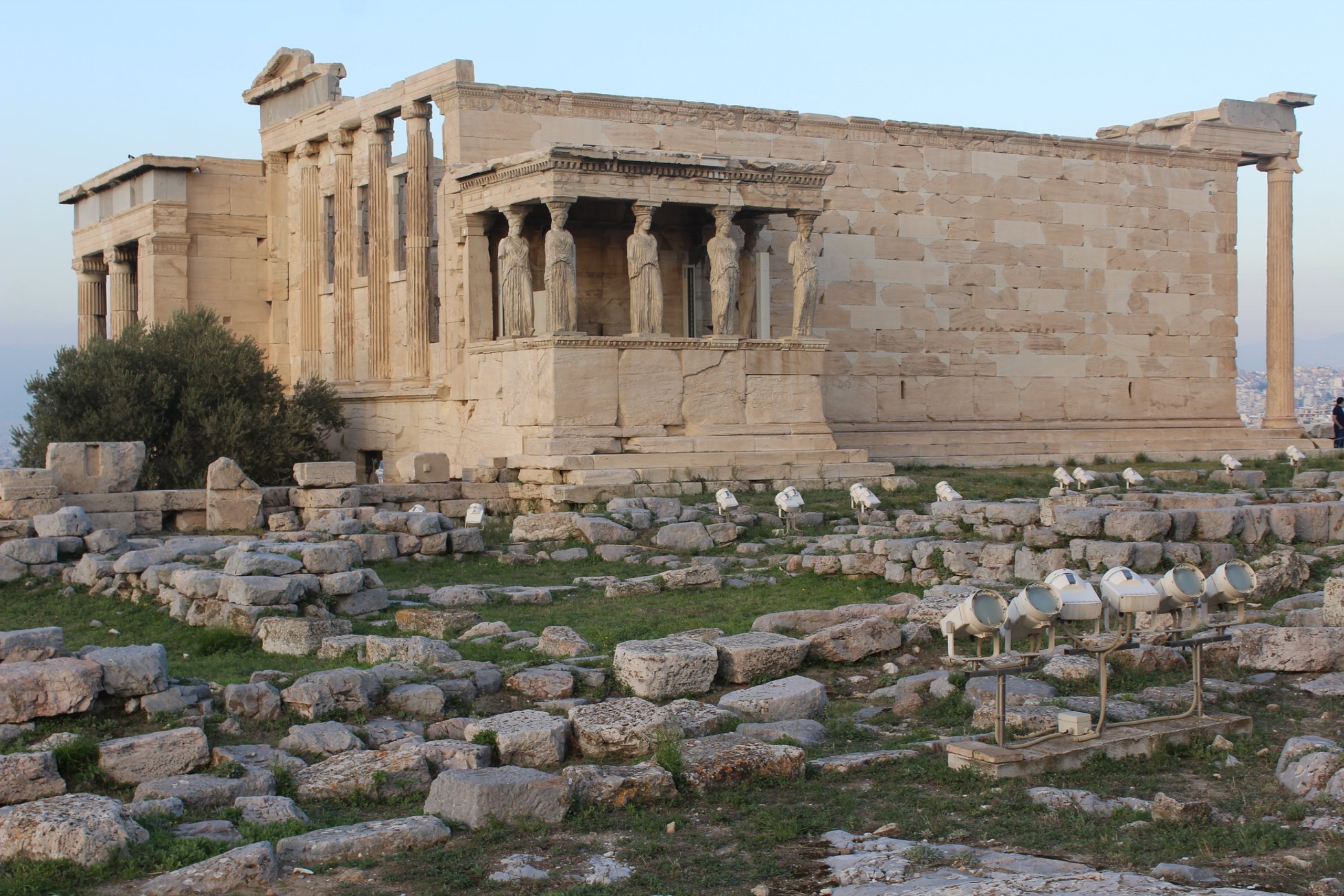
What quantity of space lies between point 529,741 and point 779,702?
4.95ft

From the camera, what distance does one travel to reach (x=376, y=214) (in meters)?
23.4

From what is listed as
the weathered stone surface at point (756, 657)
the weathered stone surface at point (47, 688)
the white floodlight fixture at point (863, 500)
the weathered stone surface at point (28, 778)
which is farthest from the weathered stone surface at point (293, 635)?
the white floodlight fixture at point (863, 500)

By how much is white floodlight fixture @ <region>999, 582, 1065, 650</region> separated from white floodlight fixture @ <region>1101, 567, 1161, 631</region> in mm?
314

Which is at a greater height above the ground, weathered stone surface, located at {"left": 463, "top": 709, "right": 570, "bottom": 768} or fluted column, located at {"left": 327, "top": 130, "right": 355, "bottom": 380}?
fluted column, located at {"left": 327, "top": 130, "right": 355, "bottom": 380}

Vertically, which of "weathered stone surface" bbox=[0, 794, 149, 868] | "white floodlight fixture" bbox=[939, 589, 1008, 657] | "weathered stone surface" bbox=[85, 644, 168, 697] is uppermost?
"white floodlight fixture" bbox=[939, 589, 1008, 657]

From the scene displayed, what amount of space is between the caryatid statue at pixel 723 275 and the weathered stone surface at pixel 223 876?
1453cm

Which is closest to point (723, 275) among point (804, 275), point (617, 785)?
point (804, 275)

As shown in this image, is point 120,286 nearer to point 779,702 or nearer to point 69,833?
point 779,702

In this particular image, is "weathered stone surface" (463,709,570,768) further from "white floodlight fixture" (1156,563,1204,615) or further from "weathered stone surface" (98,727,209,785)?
"white floodlight fixture" (1156,563,1204,615)

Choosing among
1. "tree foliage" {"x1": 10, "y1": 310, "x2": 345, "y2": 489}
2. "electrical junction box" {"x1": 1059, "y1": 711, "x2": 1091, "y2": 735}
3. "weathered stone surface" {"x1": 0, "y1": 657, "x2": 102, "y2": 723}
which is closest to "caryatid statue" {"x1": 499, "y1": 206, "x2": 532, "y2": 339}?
"tree foliage" {"x1": 10, "y1": 310, "x2": 345, "y2": 489}

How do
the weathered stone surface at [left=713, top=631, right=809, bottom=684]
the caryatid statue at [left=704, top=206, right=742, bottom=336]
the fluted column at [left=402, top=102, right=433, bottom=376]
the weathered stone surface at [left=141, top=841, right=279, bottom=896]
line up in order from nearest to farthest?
the weathered stone surface at [left=141, top=841, right=279, bottom=896] < the weathered stone surface at [left=713, top=631, right=809, bottom=684] < the caryatid statue at [left=704, top=206, right=742, bottom=336] < the fluted column at [left=402, top=102, right=433, bottom=376]

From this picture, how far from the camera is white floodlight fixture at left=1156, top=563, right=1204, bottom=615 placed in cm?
730

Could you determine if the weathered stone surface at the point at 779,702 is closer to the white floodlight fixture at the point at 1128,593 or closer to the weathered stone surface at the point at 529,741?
the weathered stone surface at the point at 529,741

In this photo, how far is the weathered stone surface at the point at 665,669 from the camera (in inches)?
333
